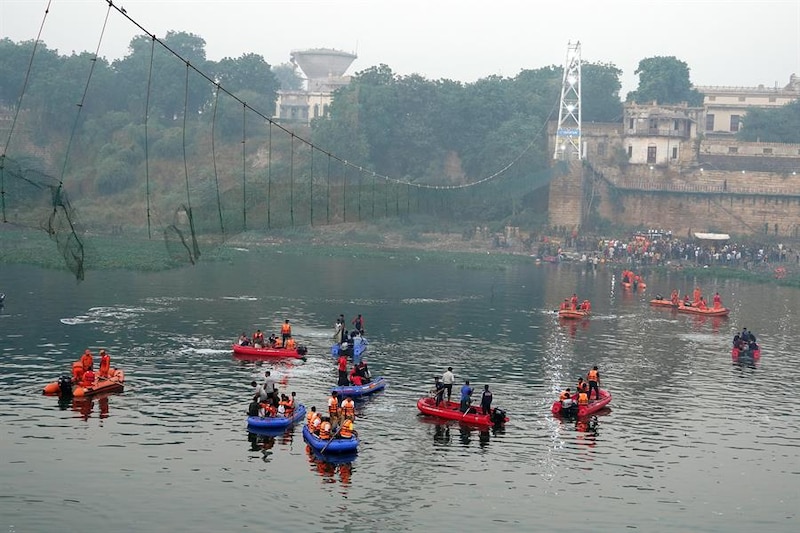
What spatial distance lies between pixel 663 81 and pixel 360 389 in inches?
5078

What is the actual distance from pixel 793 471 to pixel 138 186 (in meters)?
119

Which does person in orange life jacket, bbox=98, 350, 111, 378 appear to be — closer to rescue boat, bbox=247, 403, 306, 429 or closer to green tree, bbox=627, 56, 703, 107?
rescue boat, bbox=247, 403, 306, 429

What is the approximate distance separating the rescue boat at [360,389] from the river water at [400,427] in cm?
51

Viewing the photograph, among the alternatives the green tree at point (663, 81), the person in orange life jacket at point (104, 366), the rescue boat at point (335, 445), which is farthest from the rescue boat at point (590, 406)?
the green tree at point (663, 81)

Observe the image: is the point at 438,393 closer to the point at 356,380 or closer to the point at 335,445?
the point at 356,380

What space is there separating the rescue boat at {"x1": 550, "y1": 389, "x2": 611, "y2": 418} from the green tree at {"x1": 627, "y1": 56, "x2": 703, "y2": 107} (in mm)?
122133

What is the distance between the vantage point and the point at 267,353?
60.8 m

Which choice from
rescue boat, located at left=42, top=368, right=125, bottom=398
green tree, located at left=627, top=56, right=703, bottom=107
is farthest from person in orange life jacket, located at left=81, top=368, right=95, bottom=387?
green tree, located at left=627, top=56, right=703, bottom=107

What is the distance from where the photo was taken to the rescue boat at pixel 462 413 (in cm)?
4700

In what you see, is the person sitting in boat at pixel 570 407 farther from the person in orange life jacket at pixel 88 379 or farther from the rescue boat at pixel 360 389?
the person in orange life jacket at pixel 88 379

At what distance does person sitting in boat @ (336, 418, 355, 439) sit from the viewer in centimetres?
4162

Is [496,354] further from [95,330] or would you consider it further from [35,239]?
[35,239]

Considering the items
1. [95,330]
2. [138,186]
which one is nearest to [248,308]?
[95,330]

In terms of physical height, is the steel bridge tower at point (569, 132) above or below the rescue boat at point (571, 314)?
above
